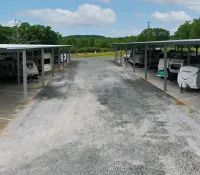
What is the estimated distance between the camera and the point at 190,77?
15328mm

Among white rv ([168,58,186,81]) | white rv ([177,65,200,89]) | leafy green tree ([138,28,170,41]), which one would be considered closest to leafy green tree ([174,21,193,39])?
leafy green tree ([138,28,170,41])

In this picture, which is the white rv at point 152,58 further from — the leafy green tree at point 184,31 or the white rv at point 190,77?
the leafy green tree at point 184,31

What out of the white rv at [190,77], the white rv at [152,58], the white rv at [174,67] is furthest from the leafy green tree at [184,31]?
the white rv at [190,77]

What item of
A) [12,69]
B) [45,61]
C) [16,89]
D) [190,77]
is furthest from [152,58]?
[16,89]

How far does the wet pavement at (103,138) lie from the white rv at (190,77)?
165cm

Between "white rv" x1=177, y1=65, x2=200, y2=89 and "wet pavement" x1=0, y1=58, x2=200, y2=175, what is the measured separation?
1653mm

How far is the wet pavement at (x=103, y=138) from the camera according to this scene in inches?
267

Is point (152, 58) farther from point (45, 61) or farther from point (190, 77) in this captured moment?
point (190, 77)

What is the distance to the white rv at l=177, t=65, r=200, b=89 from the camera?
15211 millimetres

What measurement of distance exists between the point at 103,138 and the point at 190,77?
27.0 ft

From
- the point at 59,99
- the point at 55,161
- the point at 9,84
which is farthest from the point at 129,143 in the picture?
the point at 9,84

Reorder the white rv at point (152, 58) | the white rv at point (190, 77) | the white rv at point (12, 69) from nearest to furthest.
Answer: the white rv at point (190, 77), the white rv at point (12, 69), the white rv at point (152, 58)

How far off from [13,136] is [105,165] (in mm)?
3435

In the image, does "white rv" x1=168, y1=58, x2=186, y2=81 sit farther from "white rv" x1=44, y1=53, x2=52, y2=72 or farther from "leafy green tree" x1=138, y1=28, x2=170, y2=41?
"leafy green tree" x1=138, y1=28, x2=170, y2=41
